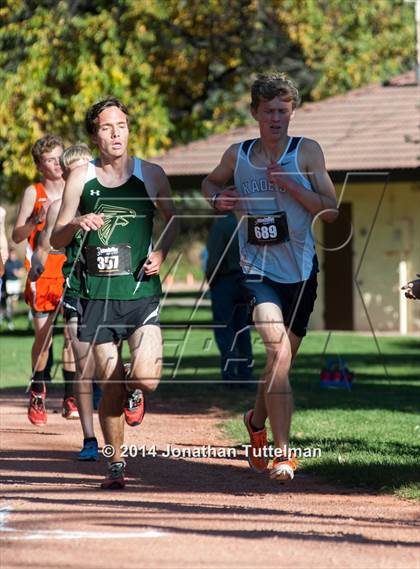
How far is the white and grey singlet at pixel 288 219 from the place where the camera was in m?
8.41

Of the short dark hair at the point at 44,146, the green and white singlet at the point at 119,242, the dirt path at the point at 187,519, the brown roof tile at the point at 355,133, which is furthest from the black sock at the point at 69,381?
the brown roof tile at the point at 355,133

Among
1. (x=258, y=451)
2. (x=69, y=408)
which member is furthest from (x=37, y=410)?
(x=258, y=451)

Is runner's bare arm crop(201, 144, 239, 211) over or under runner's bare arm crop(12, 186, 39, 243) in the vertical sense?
over

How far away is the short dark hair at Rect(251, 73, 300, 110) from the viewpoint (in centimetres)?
851

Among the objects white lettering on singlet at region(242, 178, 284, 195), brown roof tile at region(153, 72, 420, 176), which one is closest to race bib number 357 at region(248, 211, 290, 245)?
white lettering on singlet at region(242, 178, 284, 195)

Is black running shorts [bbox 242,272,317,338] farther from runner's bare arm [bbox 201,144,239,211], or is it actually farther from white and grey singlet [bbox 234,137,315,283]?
runner's bare arm [bbox 201,144,239,211]

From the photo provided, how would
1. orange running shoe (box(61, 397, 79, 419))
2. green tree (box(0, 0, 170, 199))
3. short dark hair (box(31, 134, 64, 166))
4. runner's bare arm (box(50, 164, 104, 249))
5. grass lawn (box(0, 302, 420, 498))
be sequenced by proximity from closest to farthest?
runner's bare arm (box(50, 164, 104, 249))
grass lawn (box(0, 302, 420, 498))
short dark hair (box(31, 134, 64, 166))
orange running shoe (box(61, 397, 79, 419))
green tree (box(0, 0, 170, 199))

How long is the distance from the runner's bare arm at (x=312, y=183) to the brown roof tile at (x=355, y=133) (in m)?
18.9

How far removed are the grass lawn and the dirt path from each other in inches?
18.7

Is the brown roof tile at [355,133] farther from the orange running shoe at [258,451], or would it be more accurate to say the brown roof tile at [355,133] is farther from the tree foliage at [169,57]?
the orange running shoe at [258,451]

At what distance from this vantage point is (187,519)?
22.8ft

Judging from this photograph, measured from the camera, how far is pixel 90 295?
8.34 m

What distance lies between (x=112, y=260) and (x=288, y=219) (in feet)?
3.61

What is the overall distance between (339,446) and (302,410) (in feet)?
9.77
